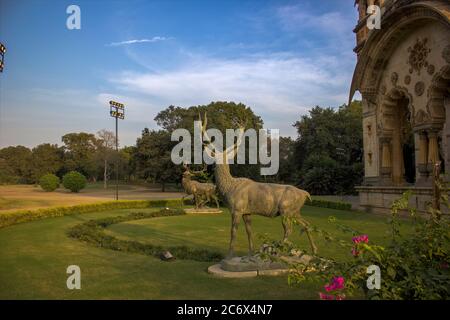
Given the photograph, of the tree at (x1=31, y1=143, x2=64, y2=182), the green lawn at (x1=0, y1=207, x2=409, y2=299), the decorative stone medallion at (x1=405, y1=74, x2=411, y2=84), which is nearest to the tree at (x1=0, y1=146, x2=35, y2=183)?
the tree at (x1=31, y1=143, x2=64, y2=182)

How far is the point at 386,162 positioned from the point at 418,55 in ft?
19.1

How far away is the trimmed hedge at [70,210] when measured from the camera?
18.4m

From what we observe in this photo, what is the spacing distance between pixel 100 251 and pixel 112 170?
69011mm

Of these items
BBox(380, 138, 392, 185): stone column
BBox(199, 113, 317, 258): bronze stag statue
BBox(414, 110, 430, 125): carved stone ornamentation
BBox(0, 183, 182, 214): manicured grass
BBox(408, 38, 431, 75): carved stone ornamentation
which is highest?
BBox(408, 38, 431, 75): carved stone ornamentation

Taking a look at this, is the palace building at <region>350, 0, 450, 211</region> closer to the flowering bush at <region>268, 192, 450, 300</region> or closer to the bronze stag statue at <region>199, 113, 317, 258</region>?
the bronze stag statue at <region>199, 113, 317, 258</region>

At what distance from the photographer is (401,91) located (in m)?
19.5

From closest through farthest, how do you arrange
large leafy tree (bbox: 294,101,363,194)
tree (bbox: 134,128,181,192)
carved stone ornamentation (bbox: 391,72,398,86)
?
carved stone ornamentation (bbox: 391,72,398,86) < large leafy tree (bbox: 294,101,363,194) < tree (bbox: 134,128,181,192)

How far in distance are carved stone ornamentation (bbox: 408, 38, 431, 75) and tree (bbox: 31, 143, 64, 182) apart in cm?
6732

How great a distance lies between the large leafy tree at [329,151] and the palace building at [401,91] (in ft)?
53.9

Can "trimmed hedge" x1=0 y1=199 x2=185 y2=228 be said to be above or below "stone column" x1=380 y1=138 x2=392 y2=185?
below

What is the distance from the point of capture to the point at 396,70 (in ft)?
65.3

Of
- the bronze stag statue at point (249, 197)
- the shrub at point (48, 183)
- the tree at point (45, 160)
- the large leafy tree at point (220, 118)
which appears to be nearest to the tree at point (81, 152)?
the tree at point (45, 160)

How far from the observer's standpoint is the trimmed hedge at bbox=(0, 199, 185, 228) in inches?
726
